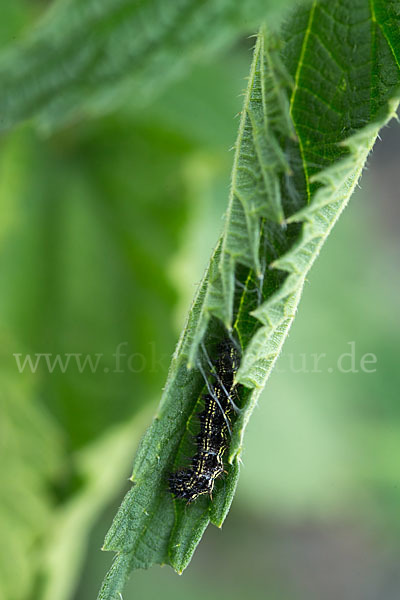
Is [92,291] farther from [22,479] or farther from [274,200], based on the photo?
[274,200]

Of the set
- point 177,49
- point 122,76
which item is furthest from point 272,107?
point 122,76

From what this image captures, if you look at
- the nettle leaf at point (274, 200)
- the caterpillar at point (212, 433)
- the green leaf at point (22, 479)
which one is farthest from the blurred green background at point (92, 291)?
the caterpillar at point (212, 433)

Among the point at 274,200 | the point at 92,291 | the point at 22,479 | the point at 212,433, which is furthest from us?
the point at 92,291

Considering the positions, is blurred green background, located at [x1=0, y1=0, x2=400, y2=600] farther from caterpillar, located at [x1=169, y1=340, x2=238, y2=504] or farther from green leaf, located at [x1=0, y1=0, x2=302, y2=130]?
caterpillar, located at [x1=169, y1=340, x2=238, y2=504]

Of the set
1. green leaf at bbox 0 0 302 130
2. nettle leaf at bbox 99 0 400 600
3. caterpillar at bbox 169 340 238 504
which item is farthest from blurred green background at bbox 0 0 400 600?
caterpillar at bbox 169 340 238 504

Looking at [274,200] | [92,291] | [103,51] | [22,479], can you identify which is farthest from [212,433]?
[92,291]

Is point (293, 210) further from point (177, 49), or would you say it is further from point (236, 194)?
point (177, 49)
